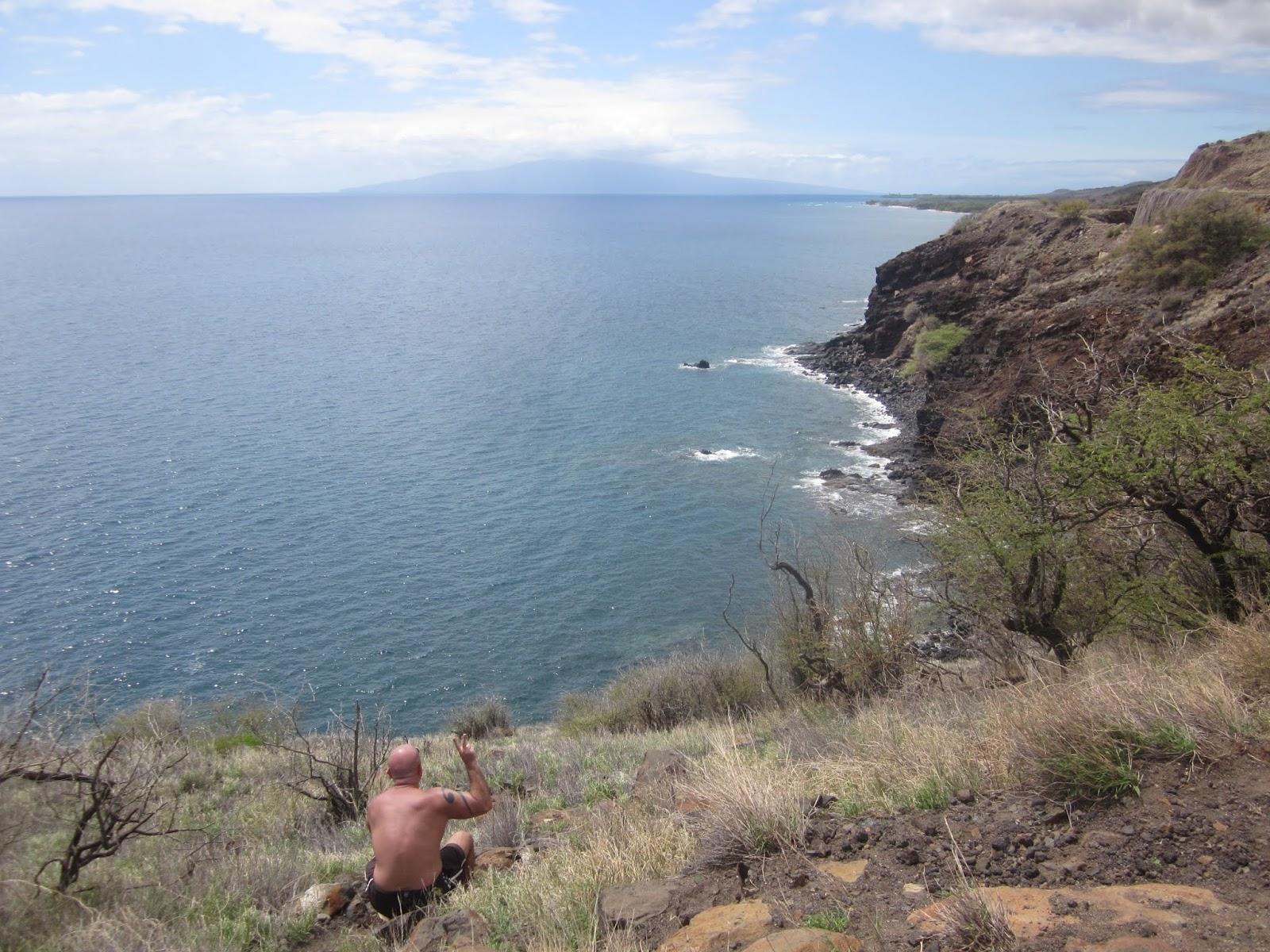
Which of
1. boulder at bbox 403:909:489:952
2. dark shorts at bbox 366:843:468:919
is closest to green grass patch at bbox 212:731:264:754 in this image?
dark shorts at bbox 366:843:468:919

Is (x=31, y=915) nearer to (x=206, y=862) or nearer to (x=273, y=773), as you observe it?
(x=206, y=862)

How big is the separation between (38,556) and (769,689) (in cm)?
3067

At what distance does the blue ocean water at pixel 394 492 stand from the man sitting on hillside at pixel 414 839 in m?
19.5

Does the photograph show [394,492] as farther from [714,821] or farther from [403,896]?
[714,821]

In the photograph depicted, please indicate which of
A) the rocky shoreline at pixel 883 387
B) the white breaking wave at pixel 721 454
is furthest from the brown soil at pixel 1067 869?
the white breaking wave at pixel 721 454

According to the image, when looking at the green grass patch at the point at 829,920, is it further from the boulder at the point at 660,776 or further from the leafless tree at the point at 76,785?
the leafless tree at the point at 76,785

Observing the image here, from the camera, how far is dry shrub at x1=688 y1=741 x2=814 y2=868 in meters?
5.68

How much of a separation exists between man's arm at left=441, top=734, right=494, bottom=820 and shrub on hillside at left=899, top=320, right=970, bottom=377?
47130mm

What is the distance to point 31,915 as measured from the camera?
612 cm

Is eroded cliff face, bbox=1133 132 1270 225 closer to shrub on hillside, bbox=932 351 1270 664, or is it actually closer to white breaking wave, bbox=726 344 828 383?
white breaking wave, bbox=726 344 828 383

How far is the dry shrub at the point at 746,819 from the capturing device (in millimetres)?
5684

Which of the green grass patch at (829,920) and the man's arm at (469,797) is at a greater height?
the green grass patch at (829,920)

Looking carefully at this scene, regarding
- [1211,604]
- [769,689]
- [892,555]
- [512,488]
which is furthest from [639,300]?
[1211,604]

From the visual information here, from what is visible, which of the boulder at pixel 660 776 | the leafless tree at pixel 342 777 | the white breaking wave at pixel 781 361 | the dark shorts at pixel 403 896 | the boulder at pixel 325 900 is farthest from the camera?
the white breaking wave at pixel 781 361
